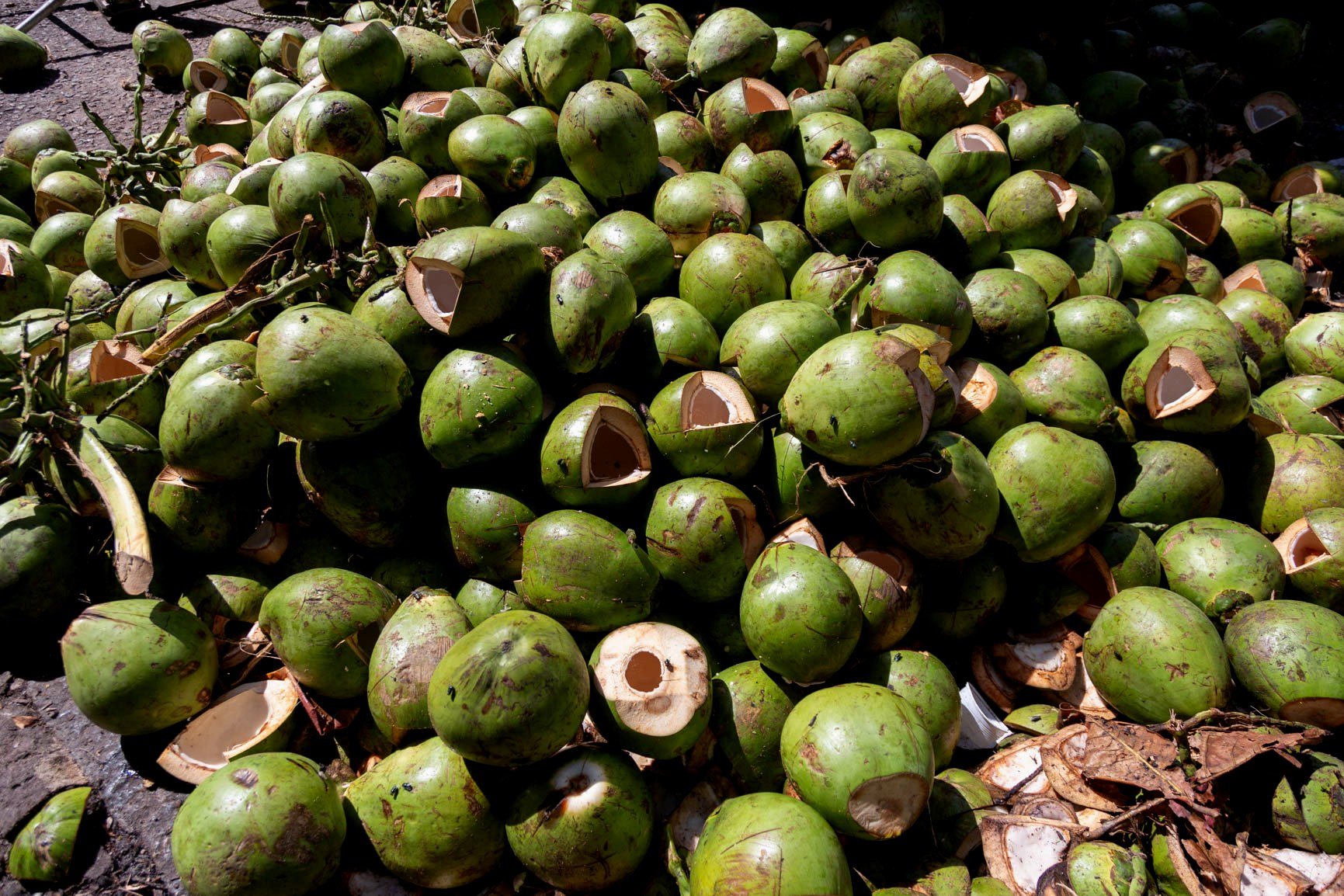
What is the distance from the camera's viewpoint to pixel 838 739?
2.04 m

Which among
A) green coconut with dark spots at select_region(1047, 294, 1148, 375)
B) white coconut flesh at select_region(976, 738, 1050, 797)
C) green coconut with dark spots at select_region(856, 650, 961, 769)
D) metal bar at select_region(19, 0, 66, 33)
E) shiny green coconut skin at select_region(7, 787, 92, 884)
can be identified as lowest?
shiny green coconut skin at select_region(7, 787, 92, 884)

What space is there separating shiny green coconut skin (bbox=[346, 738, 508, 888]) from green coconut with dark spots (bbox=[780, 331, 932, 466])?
1.44m

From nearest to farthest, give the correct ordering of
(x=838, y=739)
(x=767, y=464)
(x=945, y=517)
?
1. (x=838, y=739)
2. (x=945, y=517)
3. (x=767, y=464)

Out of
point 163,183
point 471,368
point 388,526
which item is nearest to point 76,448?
point 388,526

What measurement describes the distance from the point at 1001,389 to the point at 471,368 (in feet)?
6.29

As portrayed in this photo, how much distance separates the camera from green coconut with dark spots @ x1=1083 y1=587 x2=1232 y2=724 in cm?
230

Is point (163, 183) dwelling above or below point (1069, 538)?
above

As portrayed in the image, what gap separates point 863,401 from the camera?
2.26 meters

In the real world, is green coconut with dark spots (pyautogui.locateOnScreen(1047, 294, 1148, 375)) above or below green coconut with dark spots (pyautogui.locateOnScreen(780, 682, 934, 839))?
above

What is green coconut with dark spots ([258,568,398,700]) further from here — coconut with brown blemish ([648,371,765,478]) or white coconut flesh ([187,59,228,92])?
white coconut flesh ([187,59,228,92])

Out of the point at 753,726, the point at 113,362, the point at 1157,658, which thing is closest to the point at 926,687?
the point at 753,726

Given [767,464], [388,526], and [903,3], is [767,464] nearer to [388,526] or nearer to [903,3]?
[388,526]

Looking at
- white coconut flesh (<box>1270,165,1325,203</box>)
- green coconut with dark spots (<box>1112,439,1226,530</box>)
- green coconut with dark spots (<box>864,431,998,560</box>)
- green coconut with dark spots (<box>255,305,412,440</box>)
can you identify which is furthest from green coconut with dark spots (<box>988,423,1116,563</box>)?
white coconut flesh (<box>1270,165,1325,203</box>)

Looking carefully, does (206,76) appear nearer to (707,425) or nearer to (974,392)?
(707,425)
